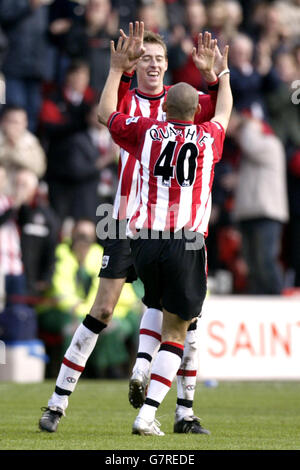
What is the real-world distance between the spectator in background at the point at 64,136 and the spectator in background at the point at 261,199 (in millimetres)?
1982

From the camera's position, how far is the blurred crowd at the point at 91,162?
40.3ft

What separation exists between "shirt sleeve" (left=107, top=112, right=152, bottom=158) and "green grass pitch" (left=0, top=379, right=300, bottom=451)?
5.68 feet

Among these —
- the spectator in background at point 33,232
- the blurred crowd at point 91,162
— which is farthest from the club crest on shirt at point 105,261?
the spectator in background at point 33,232

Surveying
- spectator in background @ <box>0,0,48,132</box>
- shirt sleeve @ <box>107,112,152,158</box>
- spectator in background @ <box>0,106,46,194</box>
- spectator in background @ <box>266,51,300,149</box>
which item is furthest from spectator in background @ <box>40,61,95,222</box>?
shirt sleeve @ <box>107,112,152,158</box>

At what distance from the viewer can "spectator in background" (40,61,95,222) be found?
13375mm

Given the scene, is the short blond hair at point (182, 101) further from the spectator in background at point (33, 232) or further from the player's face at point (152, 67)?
the spectator in background at point (33, 232)

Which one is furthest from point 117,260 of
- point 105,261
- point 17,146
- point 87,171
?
point 87,171

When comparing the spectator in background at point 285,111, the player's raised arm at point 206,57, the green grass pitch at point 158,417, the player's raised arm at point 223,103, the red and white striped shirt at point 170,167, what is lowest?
the green grass pitch at point 158,417

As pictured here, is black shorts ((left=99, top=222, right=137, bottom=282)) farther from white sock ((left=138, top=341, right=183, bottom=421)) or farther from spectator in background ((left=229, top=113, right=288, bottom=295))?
spectator in background ((left=229, top=113, right=288, bottom=295))

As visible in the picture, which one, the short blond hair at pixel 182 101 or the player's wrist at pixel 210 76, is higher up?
the player's wrist at pixel 210 76

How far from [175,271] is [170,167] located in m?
0.63

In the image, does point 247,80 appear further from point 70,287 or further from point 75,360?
point 75,360
